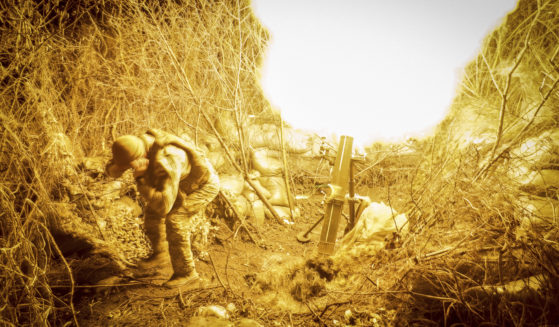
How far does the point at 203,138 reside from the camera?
17.1ft

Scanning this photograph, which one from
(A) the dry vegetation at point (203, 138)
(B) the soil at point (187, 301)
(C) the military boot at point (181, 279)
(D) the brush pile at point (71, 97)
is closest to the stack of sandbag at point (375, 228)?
(A) the dry vegetation at point (203, 138)

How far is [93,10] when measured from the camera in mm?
3684

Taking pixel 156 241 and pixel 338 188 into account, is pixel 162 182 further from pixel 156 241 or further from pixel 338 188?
pixel 338 188

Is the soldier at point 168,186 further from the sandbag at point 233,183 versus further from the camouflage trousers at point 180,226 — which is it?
the sandbag at point 233,183

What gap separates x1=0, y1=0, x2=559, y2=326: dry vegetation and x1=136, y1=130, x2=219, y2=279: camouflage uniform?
0.69 metres

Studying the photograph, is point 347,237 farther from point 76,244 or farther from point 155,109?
point 155,109

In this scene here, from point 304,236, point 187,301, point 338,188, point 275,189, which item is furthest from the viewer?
point 275,189

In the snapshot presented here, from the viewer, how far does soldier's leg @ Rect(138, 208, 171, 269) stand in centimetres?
277

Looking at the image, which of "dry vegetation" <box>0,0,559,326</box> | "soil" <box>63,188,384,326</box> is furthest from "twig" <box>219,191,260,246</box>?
"dry vegetation" <box>0,0,559,326</box>

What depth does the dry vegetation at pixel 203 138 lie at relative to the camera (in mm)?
2035

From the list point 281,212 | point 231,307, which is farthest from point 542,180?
point 231,307

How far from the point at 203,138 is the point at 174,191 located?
9.89ft

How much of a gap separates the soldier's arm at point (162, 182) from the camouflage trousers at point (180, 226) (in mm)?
282

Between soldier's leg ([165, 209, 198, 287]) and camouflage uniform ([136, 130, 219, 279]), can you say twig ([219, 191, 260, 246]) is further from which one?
soldier's leg ([165, 209, 198, 287])
